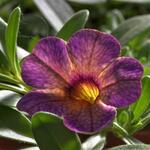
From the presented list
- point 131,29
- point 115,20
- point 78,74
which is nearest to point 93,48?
point 78,74

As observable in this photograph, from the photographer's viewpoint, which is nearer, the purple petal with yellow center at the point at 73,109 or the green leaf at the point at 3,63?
the purple petal with yellow center at the point at 73,109

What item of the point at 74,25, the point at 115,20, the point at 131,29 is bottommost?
the point at 115,20

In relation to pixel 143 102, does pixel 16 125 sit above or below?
above

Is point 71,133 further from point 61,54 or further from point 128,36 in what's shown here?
point 128,36

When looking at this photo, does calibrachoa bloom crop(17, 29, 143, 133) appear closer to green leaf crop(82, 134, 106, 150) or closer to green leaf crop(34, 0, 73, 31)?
green leaf crop(82, 134, 106, 150)

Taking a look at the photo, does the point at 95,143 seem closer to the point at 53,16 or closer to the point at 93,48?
the point at 93,48

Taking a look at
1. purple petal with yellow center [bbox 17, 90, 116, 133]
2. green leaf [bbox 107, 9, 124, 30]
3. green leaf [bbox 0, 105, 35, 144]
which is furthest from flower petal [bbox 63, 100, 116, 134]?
green leaf [bbox 107, 9, 124, 30]

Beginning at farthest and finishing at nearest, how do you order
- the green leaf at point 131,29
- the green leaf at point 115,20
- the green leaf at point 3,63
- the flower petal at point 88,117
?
the green leaf at point 115,20
the green leaf at point 131,29
the green leaf at point 3,63
the flower petal at point 88,117

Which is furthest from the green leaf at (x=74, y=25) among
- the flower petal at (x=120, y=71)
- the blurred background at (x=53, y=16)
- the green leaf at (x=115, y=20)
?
the green leaf at (x=115, y=20)

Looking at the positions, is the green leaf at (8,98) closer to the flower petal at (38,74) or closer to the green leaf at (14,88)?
the green leaf at (14,88)
